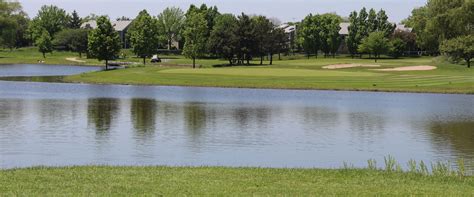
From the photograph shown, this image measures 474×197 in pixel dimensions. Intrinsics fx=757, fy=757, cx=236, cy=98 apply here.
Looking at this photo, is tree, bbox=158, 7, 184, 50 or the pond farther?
tree, bbox=158, 7, 184, 50

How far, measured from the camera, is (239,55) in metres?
114

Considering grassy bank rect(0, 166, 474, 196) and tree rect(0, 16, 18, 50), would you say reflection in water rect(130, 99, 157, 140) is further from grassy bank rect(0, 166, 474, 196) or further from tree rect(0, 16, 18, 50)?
tree rect(0, 16, 18, 50)

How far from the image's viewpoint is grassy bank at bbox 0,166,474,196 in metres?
15.8

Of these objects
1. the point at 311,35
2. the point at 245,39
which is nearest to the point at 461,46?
the point at 245,39

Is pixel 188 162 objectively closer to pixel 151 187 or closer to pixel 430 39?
pixel 151 187

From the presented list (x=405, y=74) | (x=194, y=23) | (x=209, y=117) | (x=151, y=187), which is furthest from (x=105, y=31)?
(x=151, y=187)

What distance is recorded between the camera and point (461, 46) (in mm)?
89375

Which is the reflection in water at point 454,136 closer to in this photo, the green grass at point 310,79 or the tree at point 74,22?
the green grass at point 310,79

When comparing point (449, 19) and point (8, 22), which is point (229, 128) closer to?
point (449, 19)

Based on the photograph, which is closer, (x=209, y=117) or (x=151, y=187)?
(x=151, y=187)

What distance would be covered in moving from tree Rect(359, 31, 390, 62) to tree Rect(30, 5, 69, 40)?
2953 inches

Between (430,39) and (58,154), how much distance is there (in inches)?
3384

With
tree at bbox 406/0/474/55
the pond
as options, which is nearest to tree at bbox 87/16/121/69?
the pond

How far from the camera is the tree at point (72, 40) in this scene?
157m
